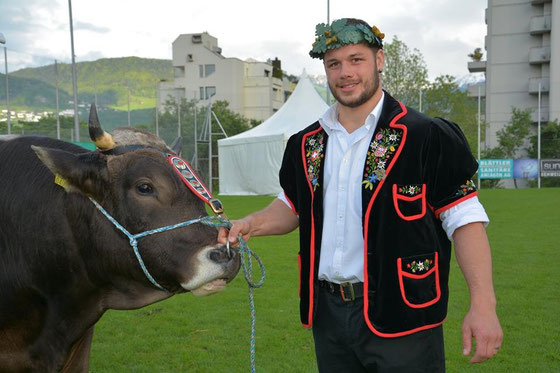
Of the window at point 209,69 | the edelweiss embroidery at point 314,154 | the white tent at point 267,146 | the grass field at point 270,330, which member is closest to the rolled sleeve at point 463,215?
the edelweiss embroidery at point 314,154

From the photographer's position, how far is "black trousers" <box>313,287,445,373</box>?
2.71 metres

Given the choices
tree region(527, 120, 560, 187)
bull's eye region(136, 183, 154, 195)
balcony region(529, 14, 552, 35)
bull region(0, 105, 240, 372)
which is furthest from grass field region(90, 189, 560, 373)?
balcony region(529, 14, 552, 35)

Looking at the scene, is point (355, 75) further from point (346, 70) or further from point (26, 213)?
point (26, 213)

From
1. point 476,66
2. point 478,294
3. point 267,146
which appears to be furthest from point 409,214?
point 476,66

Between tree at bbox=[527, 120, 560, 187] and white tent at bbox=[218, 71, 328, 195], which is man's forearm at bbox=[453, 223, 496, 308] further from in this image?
tree at bbox=[527, 120, 560, 187]

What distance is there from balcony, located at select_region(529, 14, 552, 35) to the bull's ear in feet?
168

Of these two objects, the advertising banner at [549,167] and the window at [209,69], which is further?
the window at [209,69]

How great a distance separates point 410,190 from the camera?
2.69 metres

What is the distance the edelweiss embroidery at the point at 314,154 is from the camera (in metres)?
3.01

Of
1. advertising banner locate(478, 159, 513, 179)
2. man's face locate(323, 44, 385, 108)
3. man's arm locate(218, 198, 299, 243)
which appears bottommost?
advertising banner locate(478, 159, 513, 179)

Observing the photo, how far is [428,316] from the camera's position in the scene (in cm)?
269

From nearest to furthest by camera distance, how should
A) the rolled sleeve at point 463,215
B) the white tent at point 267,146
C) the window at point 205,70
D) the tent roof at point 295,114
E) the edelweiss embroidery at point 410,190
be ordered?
the rolled sleeve at point 463,215 < the edelweiss embroidery at point 410,190 < the tent roof at point 295,114 < the white tent at point 267,146 < the window at point 205,70

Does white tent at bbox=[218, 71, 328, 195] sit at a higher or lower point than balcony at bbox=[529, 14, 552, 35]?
lower

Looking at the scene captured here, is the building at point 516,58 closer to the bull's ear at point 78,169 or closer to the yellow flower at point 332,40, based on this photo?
the yellow flower at point 332,40
